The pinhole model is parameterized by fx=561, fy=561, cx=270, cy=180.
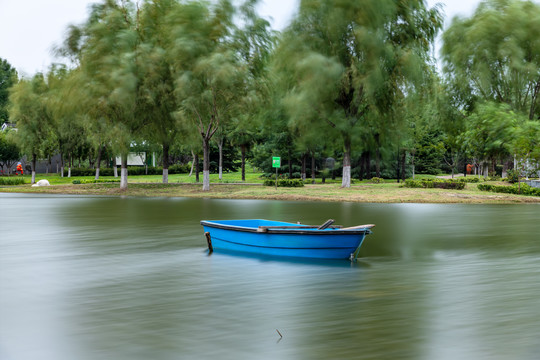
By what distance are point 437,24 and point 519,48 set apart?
9.21 meters

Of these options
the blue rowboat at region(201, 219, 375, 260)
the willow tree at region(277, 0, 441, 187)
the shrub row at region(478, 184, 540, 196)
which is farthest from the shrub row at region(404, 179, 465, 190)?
the blue rowboat at region(201, 219, 375, 260)

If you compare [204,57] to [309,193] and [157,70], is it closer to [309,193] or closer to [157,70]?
[157,70]

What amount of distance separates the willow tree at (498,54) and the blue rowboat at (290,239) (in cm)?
4208

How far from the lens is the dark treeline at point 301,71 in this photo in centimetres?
4541

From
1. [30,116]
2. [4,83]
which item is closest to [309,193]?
[30,116]

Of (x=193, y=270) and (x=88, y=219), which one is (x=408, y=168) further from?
(x=193, y=270)

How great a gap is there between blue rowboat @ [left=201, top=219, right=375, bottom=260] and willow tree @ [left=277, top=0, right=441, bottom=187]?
89.8ft

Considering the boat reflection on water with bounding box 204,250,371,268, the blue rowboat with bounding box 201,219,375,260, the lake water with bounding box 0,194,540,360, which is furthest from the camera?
the boat reflection on water with bounding box 204,250,371,268

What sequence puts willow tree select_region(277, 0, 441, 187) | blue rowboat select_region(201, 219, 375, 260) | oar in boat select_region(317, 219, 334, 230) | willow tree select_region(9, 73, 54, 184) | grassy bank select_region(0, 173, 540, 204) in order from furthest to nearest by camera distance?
willow tree select_region(9, 73, 54, 184), willow tree select_region(277, 0, 441, 187), grassy bank select_region(0, 173, 540, 204), oar in boat select_region(317, 219, 334, 230), blue rowboat select_region(201, 219, 375, 260)

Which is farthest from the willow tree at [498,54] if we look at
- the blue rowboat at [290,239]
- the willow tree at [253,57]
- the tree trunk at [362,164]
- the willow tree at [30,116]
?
the willow tree at [30,116]

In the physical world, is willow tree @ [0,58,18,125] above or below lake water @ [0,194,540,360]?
above

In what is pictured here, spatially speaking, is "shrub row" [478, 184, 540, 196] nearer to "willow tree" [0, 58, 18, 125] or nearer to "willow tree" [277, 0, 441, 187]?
"willow tree" [277, 0, 441, 187]

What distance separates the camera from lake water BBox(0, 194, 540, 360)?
9.08m

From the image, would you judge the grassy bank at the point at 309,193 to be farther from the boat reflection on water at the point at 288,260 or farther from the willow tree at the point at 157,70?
the boat reflection on water at the point at 288,260
